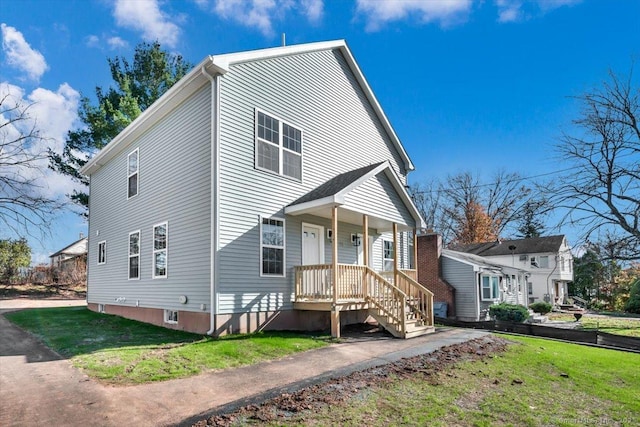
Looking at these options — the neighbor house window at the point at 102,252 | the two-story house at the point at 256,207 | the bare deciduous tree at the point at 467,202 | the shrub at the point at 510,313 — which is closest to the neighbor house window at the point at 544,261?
the bare deciduous tree at the point at 467,202

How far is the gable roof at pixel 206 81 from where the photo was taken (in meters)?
10.1

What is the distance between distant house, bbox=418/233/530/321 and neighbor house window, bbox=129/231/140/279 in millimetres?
16748

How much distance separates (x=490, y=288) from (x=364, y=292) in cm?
1694

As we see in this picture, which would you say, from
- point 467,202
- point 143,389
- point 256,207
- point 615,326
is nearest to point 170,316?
Result: point 256,207

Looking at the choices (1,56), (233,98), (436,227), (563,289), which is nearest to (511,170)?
(436,227)

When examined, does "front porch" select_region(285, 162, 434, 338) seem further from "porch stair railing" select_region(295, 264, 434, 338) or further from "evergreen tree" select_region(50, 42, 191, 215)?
"evergreen tree" select_region(50, 42, 191, 215)

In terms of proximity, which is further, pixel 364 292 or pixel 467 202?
pixel 467 202

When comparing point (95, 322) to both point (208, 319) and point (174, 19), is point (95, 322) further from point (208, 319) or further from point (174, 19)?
→ point (174, 19)

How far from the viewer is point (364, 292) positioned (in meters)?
11.1

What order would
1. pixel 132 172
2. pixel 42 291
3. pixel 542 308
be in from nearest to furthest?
pixel 132 172 < pixel 42 291 < pixel 542 308

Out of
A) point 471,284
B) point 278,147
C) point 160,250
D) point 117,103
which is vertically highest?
point 117,103

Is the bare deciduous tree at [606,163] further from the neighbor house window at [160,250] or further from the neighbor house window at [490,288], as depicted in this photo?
the neighbor house window at [160,250]

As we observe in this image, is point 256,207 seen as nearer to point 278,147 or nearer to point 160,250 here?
point 278,147

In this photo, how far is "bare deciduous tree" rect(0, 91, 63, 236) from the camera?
17.4 metres
